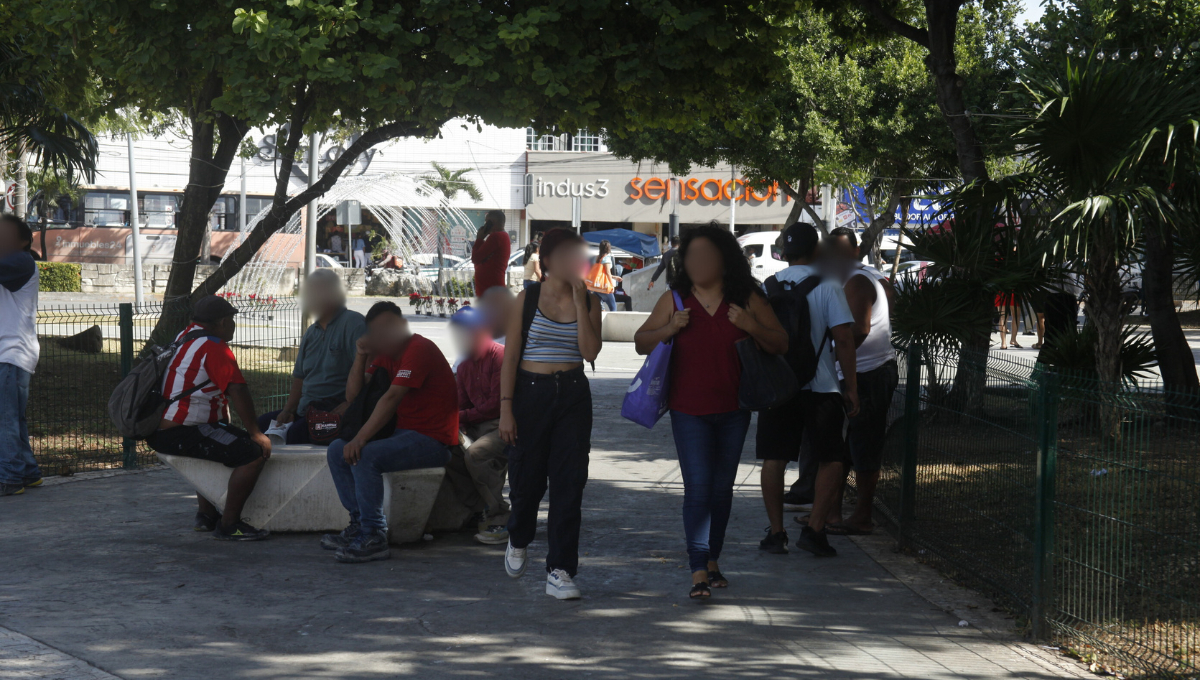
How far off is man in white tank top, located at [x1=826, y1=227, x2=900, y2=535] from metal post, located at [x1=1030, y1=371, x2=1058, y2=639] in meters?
1.75

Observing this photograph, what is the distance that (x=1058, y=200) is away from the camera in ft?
23.5

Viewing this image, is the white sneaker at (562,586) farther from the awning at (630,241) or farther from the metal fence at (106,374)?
the awning at (630,241)

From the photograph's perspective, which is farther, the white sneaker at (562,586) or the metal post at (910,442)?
the metal post at (910,442)

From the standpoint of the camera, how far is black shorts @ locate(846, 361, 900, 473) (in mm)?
6340

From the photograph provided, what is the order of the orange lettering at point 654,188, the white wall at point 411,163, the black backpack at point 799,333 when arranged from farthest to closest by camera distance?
1. the orange lettering at point 654,188
2. the white wall at point 411,163
3. the black backpack at point 799,333

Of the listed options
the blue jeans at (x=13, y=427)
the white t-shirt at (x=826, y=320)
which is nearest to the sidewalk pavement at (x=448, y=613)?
the blue jeans at (x=13, y=427)

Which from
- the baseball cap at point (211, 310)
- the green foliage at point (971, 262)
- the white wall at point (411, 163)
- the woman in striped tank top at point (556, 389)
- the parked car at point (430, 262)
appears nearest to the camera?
the woman in striped tank top at point (556, 389)

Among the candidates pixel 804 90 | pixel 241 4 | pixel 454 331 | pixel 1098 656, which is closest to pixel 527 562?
pixel 454 331

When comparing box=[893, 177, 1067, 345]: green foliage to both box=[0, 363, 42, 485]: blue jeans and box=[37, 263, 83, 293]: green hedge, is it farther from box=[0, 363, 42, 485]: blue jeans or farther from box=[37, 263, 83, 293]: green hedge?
box=[37, 263, 83, 293]: green hedge

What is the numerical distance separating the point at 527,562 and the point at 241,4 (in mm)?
4892

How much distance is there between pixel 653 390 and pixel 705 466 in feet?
1.48

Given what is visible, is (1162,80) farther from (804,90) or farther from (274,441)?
(804,90)

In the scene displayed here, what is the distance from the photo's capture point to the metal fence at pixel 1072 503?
390 centimetres

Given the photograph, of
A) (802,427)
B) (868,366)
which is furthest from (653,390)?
(868,366)
